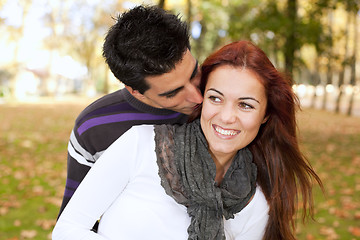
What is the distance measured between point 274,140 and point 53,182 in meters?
5.70

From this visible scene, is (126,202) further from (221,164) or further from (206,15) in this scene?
(206,15)

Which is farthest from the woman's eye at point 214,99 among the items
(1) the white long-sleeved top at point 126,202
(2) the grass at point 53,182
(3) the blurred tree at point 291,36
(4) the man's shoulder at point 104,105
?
(3) the blurred tree at point 291,36

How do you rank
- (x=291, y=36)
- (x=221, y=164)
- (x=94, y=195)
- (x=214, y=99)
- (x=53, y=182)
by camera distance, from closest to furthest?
(x=94, y=195) < (x=214, y=99) < (x=221, y=164) < (x=53, y=182) < (x=291, y=36)

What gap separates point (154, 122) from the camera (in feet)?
8.20

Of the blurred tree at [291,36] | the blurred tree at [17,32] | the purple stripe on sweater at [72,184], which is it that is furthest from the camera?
the blurred tree at [17,32]

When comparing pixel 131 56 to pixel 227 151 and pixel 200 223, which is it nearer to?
pixel 227 151

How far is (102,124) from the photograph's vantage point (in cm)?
238

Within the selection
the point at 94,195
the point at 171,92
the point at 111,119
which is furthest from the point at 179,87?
the point at 94,195

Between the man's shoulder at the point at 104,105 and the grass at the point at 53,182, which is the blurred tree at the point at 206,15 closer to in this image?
the grass at the point at 53,182

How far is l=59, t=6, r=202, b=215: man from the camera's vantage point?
2.15 m

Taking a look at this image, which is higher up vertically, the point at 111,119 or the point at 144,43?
the point at 144,43

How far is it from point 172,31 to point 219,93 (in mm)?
468

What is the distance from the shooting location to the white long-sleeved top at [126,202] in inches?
74.9

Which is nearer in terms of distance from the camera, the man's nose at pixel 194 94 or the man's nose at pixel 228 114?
the man's nose at pixel 228 114
